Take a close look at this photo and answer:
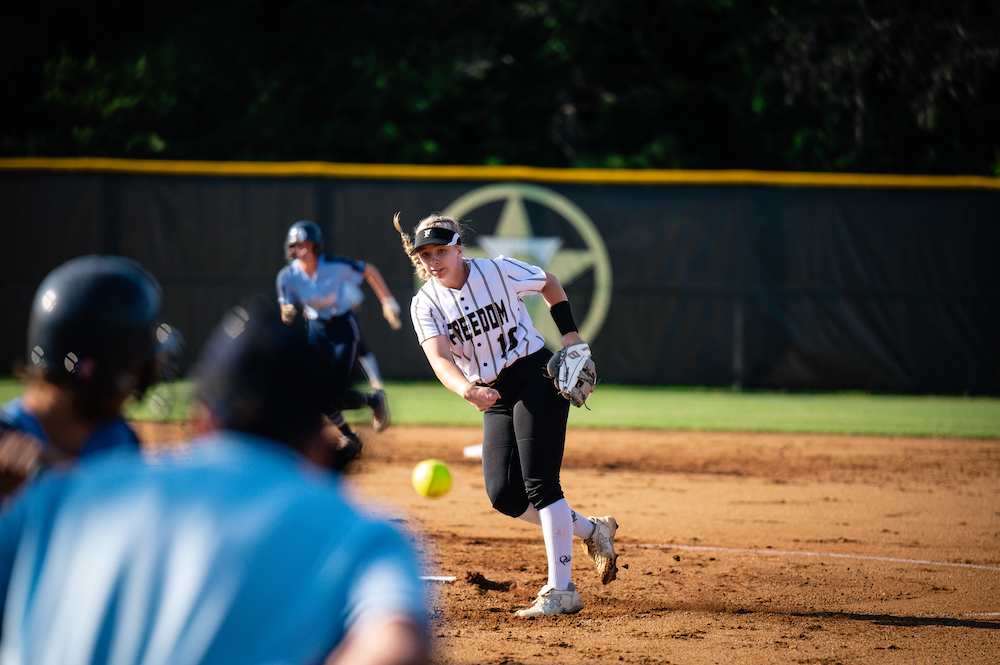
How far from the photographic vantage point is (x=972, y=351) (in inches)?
584

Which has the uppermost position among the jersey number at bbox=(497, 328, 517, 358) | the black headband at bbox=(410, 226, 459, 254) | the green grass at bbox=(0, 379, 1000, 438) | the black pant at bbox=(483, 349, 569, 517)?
the black headband at bbox=(410, 226, 459, 254)

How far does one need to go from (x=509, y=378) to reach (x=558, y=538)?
89 centimetres

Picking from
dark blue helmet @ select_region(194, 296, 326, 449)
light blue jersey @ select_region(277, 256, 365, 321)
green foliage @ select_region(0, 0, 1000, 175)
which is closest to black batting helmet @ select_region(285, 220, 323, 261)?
light blue jersey @ select_region(277, 256, 365, 321)

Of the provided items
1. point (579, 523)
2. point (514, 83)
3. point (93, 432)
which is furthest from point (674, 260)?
point (93, 432)

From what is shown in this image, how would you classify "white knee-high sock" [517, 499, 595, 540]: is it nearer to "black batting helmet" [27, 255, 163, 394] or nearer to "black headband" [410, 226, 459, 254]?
"black headband" [410, 226, 459, 254]

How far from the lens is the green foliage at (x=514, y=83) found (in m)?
19.6

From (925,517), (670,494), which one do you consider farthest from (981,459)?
(670,494)

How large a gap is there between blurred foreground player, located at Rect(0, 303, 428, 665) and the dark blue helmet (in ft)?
0.26

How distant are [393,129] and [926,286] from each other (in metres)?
12.1

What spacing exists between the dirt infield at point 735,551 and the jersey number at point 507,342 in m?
1.08

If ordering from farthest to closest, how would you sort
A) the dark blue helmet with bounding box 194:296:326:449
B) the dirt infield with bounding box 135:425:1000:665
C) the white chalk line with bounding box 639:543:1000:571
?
the white chalk line with bounding box 639:543:1000:571 → the dirt infield with bounding box 135:425:1000:665 → the dark blue helmet with bounding box 194:296:326:449

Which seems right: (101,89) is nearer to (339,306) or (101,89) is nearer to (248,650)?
(339,306)

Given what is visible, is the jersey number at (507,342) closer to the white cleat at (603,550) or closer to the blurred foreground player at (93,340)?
the white cleat at (603,550)

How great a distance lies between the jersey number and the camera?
5.10 m
